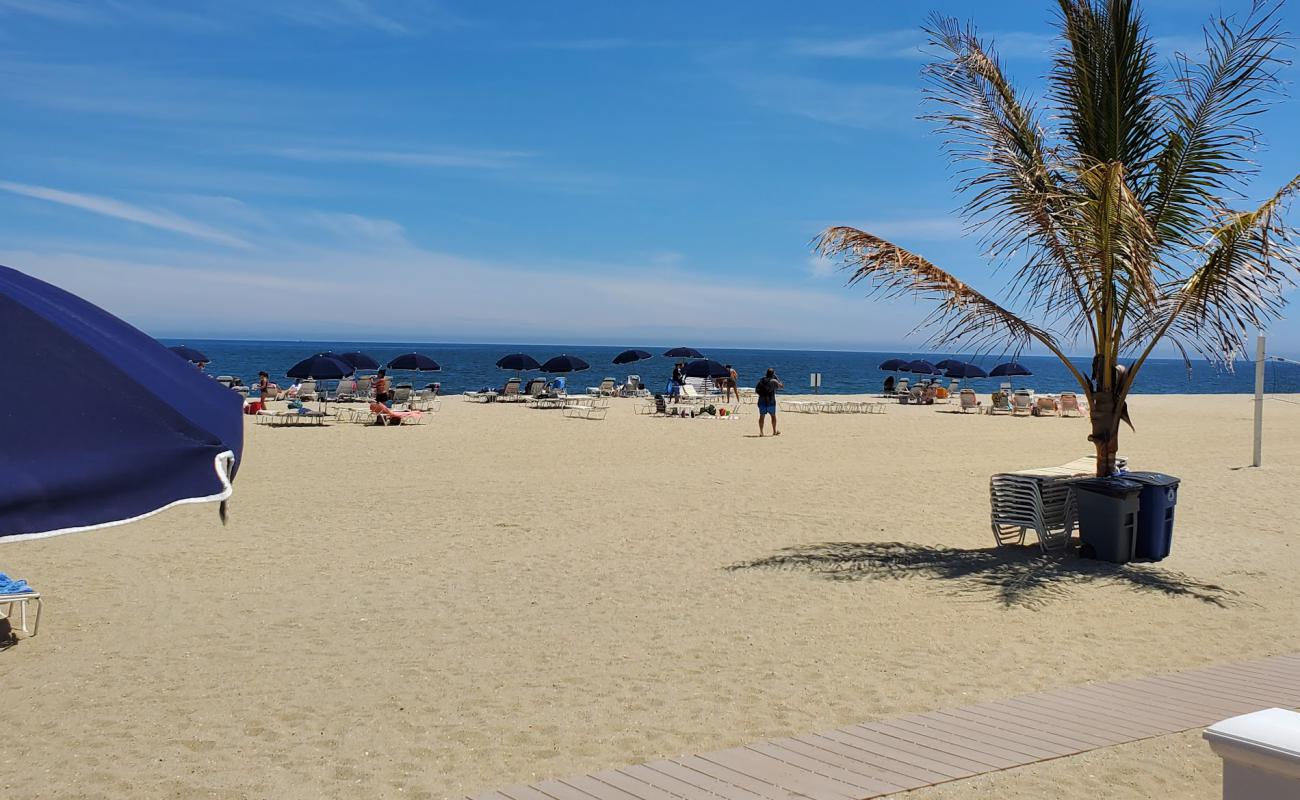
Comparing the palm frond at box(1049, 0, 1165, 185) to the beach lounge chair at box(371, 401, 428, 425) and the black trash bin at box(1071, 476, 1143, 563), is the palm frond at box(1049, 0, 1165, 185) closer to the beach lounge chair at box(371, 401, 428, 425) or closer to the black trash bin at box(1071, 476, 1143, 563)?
the black trash bin at box(1071, 476, 1143, 563)

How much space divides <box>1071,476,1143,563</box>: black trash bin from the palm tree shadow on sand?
0.38 ft

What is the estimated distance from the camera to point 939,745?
4414 millimetres

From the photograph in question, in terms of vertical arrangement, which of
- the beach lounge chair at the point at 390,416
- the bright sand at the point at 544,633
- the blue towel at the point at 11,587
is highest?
the beach lounge chair at the point at 390,416

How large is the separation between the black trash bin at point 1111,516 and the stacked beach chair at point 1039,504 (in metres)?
0.25

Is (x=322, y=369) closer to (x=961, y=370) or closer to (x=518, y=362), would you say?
(x=518, y=362)

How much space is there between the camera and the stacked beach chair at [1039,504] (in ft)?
29.5

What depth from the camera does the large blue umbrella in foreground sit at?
6.67 feet

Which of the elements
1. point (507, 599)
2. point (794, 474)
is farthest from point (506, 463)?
point (507, 599)

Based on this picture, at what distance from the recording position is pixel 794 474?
14.6m

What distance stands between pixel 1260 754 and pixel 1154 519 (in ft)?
23.0

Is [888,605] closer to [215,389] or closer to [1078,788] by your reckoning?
[1078,788]

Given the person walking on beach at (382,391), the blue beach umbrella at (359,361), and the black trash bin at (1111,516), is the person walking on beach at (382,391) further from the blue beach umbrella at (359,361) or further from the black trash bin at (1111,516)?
the black trash bin at (1111,516)

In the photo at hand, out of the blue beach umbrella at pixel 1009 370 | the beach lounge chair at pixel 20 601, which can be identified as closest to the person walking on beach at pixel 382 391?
the beach lounge chair at pixel 20 601

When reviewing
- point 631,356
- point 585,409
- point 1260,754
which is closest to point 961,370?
point 631,356
